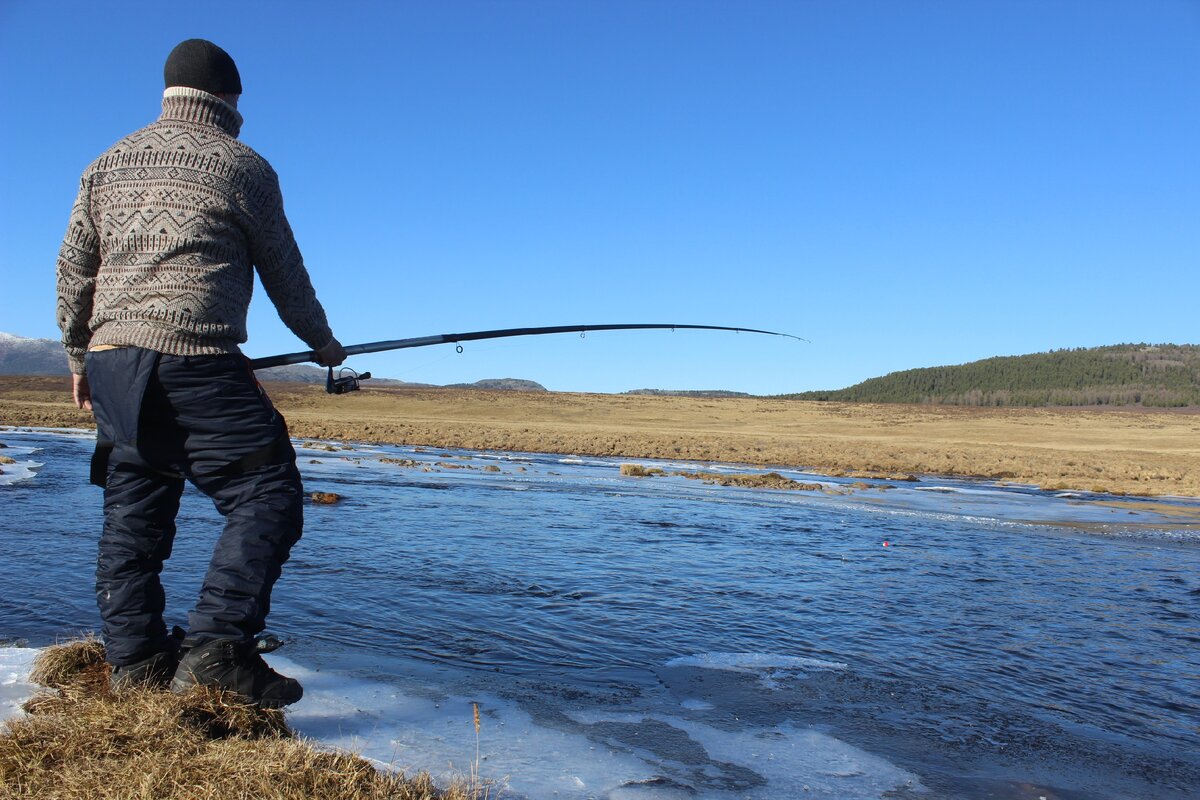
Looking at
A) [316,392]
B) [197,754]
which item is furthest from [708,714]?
[316,392]

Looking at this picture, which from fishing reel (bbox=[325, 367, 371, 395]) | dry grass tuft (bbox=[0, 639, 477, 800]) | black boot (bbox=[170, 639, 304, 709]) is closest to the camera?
dry grass tuft (bbox=[0, 639, 477, 800])

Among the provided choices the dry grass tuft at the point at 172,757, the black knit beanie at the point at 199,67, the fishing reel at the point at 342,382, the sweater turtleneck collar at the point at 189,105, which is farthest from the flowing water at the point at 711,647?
the black knit beanie at the point at 199,67

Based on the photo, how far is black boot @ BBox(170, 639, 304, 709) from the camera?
283 centimetres

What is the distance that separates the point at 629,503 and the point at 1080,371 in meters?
174

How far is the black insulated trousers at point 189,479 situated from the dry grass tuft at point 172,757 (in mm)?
278

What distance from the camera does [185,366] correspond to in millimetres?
2906

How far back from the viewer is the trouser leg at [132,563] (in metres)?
3.06

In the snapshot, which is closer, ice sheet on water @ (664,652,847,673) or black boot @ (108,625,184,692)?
black boot @ (108,625,184,692)

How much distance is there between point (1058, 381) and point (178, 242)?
178 meters

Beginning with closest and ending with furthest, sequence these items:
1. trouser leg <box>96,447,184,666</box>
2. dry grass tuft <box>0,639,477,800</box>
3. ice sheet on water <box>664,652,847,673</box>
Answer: dry grass tuft <box>0,639,477,800</box> < trouser leg <box>96,447,184,666</box> < ice sheet on water <box>664,652,847,673</box>

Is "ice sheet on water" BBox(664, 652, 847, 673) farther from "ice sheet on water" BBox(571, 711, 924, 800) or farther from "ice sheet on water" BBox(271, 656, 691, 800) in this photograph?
"ice sheet on water" BBox(271, 656, 691, 800)

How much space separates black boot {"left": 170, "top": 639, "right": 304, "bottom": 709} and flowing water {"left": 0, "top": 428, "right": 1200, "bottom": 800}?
29 centimetres

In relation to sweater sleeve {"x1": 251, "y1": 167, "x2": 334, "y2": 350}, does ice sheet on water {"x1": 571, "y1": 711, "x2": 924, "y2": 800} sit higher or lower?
lower

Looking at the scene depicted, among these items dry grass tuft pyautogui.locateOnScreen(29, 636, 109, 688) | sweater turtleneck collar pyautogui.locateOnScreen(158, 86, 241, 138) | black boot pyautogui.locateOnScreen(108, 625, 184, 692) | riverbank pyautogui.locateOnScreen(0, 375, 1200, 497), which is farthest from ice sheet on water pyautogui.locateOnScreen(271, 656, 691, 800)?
riverbank pyautogui.locateOnScreen(0, 375, 1200, 497)
